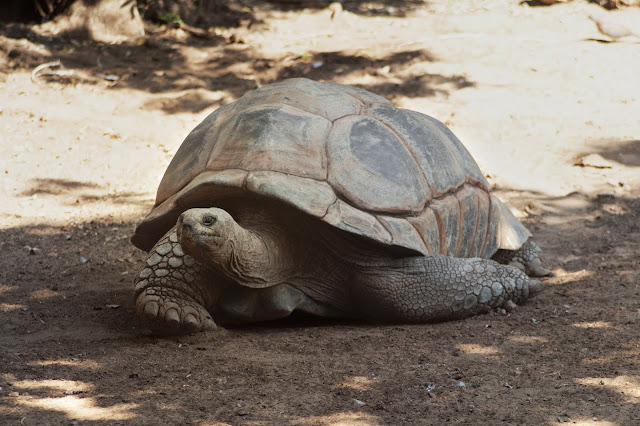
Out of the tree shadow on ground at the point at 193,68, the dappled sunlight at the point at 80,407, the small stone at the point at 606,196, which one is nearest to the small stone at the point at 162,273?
the dappled sunlight at the point at 80,407

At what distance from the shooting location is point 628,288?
14.0 ft

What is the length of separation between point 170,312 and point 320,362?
763 mm

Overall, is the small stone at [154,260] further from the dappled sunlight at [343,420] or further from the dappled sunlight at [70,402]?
the dappled sunlight at [343,420]

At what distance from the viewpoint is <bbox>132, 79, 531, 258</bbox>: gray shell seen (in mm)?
3635

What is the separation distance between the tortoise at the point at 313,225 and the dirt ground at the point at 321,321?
6.0 inches

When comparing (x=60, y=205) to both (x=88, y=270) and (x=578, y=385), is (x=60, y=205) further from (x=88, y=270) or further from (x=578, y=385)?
(x=578, y=385)

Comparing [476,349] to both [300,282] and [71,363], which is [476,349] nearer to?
[300,282]

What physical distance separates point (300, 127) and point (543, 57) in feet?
20.7

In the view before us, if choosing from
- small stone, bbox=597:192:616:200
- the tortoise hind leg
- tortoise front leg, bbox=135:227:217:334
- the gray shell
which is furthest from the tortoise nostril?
small stone, bbox=597:192:616:200

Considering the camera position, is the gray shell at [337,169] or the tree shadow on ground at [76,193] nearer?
the gray shell at [337,169]

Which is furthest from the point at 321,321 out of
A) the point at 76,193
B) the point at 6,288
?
the point at 76,193

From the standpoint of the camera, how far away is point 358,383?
3035 mm

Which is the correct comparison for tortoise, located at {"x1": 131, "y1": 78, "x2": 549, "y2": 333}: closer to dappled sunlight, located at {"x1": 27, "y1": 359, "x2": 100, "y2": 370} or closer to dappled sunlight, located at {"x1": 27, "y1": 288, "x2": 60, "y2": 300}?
dappled sunlight, located at {"x1": 27, "y1": 359, "x2": 100, "y2": 370}

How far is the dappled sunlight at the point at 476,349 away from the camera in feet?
11.1
